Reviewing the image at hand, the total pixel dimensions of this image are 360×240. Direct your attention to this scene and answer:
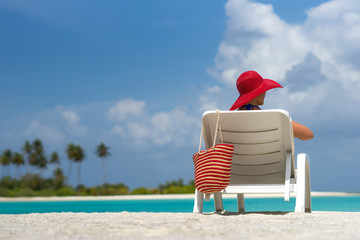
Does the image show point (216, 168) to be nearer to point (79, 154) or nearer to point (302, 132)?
point (302, 132)

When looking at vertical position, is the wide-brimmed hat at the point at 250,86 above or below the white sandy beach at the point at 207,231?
above

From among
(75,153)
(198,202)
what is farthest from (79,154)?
(198,202)

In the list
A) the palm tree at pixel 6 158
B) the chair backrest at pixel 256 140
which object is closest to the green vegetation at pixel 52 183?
the palm tree at pixel 6 158

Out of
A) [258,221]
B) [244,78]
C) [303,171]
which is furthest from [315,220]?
[244,78]

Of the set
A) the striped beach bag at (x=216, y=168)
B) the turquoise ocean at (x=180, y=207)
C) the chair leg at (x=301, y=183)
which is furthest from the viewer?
the turquoise ocean at (x=180, y=207)

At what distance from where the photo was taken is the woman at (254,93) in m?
3.92

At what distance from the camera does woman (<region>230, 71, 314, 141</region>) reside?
392cm

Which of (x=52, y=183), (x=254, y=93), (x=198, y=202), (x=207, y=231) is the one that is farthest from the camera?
(x=52, y=183)

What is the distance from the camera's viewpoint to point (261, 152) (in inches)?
157

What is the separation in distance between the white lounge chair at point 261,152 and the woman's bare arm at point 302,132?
0.55 feet

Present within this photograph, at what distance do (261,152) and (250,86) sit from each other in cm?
66

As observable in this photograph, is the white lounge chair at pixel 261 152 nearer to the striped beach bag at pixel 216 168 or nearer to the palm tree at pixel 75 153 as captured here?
the striped beach bag at pixel 216 168

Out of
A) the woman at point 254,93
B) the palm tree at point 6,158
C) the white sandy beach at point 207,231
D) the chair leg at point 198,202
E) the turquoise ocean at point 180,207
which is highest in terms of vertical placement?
the palm tree at point 6,158

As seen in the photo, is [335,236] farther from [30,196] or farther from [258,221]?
[30,196]
